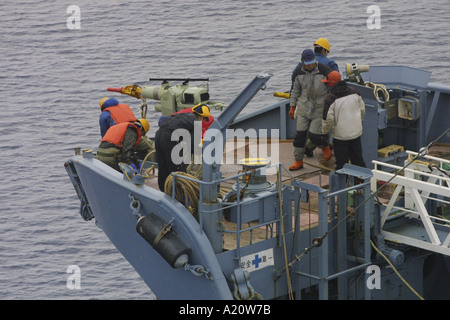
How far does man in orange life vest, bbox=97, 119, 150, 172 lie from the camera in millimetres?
16422

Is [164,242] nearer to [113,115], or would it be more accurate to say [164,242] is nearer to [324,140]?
[113,115]

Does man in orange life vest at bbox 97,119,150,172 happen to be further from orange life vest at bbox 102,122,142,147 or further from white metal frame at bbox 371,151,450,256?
white metal frame at bbox 371,151,450,256

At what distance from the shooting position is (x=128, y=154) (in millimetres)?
16500

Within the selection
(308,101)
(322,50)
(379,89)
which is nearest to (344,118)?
(308,101)

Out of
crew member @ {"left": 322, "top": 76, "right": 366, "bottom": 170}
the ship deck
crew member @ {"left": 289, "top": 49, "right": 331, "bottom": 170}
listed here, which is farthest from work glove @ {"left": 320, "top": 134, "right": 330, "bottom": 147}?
crew member @ {"left": 322, "top": 76, "right": 366, "bottom": 170}

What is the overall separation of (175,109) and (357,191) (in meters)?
5.47

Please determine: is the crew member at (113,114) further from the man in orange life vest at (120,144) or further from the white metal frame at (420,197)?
the white metal frame at (420,197)

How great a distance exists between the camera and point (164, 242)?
1348 cm

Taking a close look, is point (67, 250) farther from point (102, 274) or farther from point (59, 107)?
point (59, 107)

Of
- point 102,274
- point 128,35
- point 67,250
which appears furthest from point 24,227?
point 128,35

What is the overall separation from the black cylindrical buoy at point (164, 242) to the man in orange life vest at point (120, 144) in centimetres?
267

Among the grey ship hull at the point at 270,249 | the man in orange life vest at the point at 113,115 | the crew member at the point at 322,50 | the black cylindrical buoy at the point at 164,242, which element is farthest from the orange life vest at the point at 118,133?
the crew member at the point at 322,50

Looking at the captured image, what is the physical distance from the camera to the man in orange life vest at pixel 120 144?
1642cm

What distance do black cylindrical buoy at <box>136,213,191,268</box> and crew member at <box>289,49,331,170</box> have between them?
3917mm
